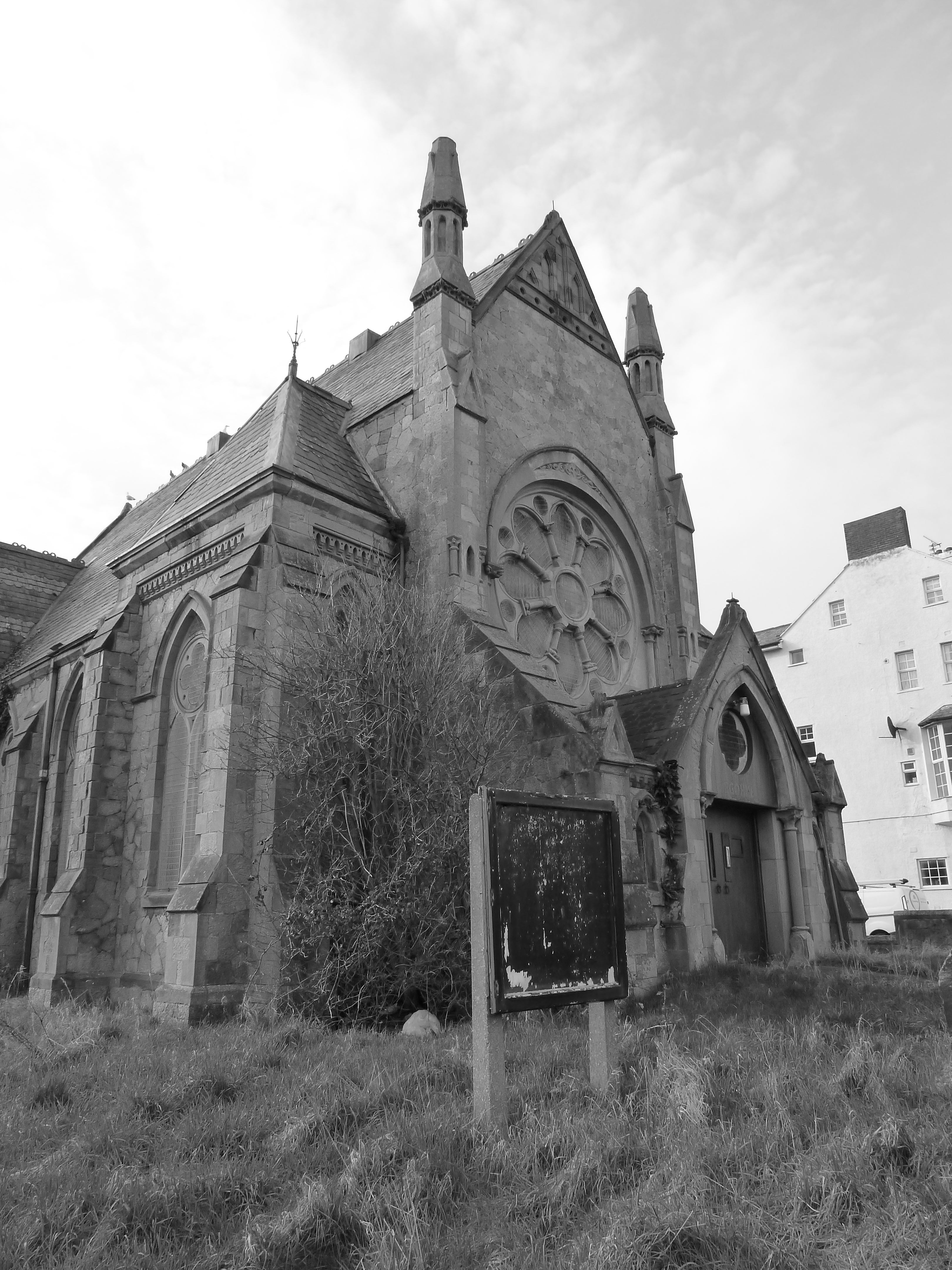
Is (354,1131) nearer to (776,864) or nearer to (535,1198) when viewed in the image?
(535,1198)

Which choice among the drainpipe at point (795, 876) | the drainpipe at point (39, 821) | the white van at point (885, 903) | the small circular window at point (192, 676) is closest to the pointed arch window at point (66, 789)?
the drainpipe at point (39, 821)

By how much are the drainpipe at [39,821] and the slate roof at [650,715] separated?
1193cm

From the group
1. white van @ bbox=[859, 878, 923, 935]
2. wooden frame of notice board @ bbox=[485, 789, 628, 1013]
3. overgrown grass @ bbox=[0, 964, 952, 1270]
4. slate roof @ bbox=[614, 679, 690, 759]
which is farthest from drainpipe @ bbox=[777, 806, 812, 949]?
white van @ bbox=[859, 878, 923, 935]

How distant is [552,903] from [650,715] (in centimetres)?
833

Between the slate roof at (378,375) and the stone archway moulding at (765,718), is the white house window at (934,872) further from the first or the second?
the slate roof at (378,375)

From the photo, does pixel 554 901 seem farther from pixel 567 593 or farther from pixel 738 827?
pixel 567 593

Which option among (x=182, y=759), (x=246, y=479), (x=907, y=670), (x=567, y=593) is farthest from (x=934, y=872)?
(x=246, y=479)

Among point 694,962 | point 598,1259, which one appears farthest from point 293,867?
point 598,1259

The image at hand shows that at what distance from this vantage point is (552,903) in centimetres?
647

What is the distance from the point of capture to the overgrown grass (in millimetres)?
4461

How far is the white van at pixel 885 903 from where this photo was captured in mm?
31016

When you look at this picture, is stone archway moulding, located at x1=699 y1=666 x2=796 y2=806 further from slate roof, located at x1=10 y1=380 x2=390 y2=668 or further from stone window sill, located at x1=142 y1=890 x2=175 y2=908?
stone window sill, located at x1=142 y1=890 x2=175 y2=908

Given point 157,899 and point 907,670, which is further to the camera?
point 907,670

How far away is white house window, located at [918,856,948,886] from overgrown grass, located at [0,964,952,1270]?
94.1 ft
